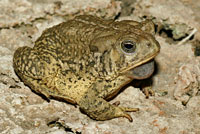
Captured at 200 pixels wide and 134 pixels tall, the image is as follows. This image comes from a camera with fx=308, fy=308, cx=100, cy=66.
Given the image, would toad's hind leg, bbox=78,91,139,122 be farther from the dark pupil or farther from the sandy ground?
the dark pupil

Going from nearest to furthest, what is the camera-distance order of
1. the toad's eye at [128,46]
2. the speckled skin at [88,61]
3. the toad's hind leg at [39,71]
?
the toad's eye at [128,46] → the speckled skin at [88,61] → the toad's hind leg at [39,71]

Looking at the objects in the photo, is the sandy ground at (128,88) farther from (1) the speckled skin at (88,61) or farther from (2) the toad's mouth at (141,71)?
(2) the toad's mouth at (141,71)

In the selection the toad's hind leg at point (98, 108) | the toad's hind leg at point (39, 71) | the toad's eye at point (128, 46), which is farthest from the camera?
the toad's hind leg at point (39, 71)

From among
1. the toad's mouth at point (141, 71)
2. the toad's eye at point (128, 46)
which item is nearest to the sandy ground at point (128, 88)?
the toad's mouth at point (141, 71)

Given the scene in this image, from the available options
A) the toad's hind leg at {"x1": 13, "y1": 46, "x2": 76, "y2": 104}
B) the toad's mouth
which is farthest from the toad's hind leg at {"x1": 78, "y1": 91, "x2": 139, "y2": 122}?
the toad's mouth

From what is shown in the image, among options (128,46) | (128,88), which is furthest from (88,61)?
(128,88)

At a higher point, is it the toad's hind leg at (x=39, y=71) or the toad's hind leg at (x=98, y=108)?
the toad's hind leg at (x=39, y=71)

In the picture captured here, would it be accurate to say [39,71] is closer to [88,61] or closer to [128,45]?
[88,61]
